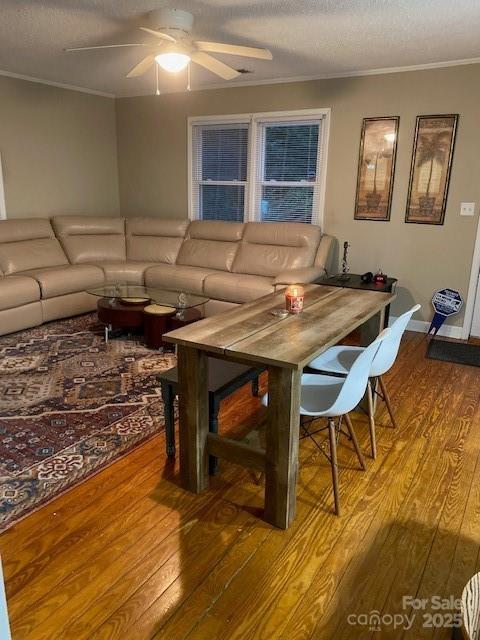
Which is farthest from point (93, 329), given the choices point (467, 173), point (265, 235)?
point (467, 173)

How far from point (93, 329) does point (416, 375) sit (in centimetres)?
285

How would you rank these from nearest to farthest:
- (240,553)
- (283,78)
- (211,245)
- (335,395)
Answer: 1. (240,553)
2. (335,395)
3. (283,78)
4. (211,245)

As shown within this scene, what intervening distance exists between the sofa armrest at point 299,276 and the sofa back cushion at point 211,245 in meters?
0.77

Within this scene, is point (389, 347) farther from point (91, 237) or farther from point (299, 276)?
point (91, 237)

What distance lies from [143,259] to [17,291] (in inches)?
65.9

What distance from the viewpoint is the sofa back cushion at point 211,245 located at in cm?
513

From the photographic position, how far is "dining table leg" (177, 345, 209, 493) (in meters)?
2.02

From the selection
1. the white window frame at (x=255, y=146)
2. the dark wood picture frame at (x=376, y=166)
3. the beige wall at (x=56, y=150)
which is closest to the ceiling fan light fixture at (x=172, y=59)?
the white window frame at (x=255, y=146)

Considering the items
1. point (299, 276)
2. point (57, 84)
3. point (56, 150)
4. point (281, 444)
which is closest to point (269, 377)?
point (281, 444)

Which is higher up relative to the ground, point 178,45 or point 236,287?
point 178,45

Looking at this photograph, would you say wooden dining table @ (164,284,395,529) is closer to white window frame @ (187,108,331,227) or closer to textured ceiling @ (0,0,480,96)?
textured ceiling @ (0,0,480,96)

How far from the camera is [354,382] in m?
1.98

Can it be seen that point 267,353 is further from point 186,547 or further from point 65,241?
point 65,241

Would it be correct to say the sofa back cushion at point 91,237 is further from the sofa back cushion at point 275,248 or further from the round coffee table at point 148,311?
the sofa back cushion at point 275,248
